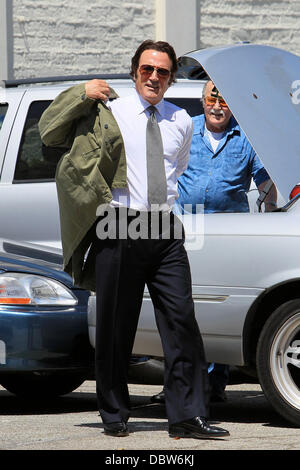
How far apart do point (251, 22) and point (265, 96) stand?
30.3ft

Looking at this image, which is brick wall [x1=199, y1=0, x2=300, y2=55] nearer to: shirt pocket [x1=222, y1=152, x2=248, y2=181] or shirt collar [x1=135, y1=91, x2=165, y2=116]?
shirt pocket [x1=222, y1=152, x2=248, y2=181]

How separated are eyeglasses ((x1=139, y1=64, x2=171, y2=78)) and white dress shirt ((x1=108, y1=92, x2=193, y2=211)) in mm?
121

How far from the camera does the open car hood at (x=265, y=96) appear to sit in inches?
251

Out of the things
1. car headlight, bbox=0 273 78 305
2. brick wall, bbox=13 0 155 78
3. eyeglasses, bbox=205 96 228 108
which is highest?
eyeglasses, bbox=205 96 228 108

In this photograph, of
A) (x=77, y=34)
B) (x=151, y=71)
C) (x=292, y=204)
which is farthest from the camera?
(x=77, y=34)

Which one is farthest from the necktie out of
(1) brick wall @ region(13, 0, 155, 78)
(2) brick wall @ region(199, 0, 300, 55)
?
(2) brick wall @ region(199, 0, 300, 55)

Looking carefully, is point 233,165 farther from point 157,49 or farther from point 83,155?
point 83,155

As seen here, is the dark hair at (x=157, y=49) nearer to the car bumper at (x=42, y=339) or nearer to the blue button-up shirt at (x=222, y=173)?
the blue button-up shirt at (x=222, y=173)

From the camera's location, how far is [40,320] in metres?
6.34

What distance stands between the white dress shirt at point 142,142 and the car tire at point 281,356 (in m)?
0.83

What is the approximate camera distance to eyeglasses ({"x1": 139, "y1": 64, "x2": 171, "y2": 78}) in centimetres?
557

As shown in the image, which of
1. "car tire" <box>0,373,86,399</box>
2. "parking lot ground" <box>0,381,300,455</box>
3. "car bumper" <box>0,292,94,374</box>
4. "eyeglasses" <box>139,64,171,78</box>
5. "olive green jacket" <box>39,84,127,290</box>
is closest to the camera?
"parking lot ground" <box>0,381,300,455</box>

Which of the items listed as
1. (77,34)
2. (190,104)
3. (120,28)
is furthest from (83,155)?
(120,28)

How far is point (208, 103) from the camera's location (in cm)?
679
